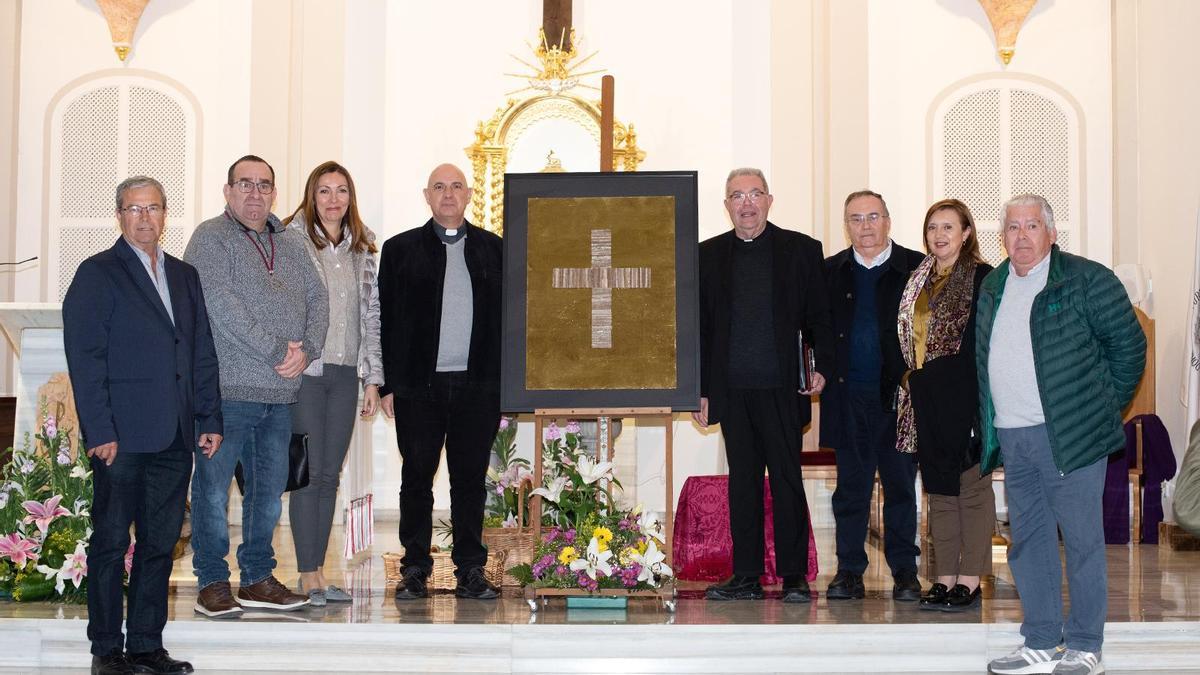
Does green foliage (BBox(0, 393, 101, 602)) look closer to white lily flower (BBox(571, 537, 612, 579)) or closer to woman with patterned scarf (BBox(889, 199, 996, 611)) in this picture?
white lily flower (BBox(571, 537, 612, 579))

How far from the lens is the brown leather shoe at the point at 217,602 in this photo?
4531mm

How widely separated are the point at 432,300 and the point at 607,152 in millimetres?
1238

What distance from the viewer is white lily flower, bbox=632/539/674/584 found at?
15.6 ft

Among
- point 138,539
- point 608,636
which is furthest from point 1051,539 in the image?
point 138,539

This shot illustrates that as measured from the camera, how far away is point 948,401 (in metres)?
4.79

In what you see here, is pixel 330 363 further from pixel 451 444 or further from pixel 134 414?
pixel 134 414

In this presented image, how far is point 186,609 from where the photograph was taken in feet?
15.5

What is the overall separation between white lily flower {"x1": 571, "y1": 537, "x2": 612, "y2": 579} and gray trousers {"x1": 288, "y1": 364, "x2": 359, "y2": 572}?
1.01 meters

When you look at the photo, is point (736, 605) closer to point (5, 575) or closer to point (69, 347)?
point (69, 347)

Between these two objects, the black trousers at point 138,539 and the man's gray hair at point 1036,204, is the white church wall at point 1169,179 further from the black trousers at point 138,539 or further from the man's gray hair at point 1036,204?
the black trousers at point 138,539

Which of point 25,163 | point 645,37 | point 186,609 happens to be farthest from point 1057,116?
point 25,163

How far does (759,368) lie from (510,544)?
1362 millimetres

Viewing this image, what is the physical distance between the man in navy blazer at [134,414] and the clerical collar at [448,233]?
1.13m

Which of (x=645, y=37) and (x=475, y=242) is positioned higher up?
(x=645, y=37)
